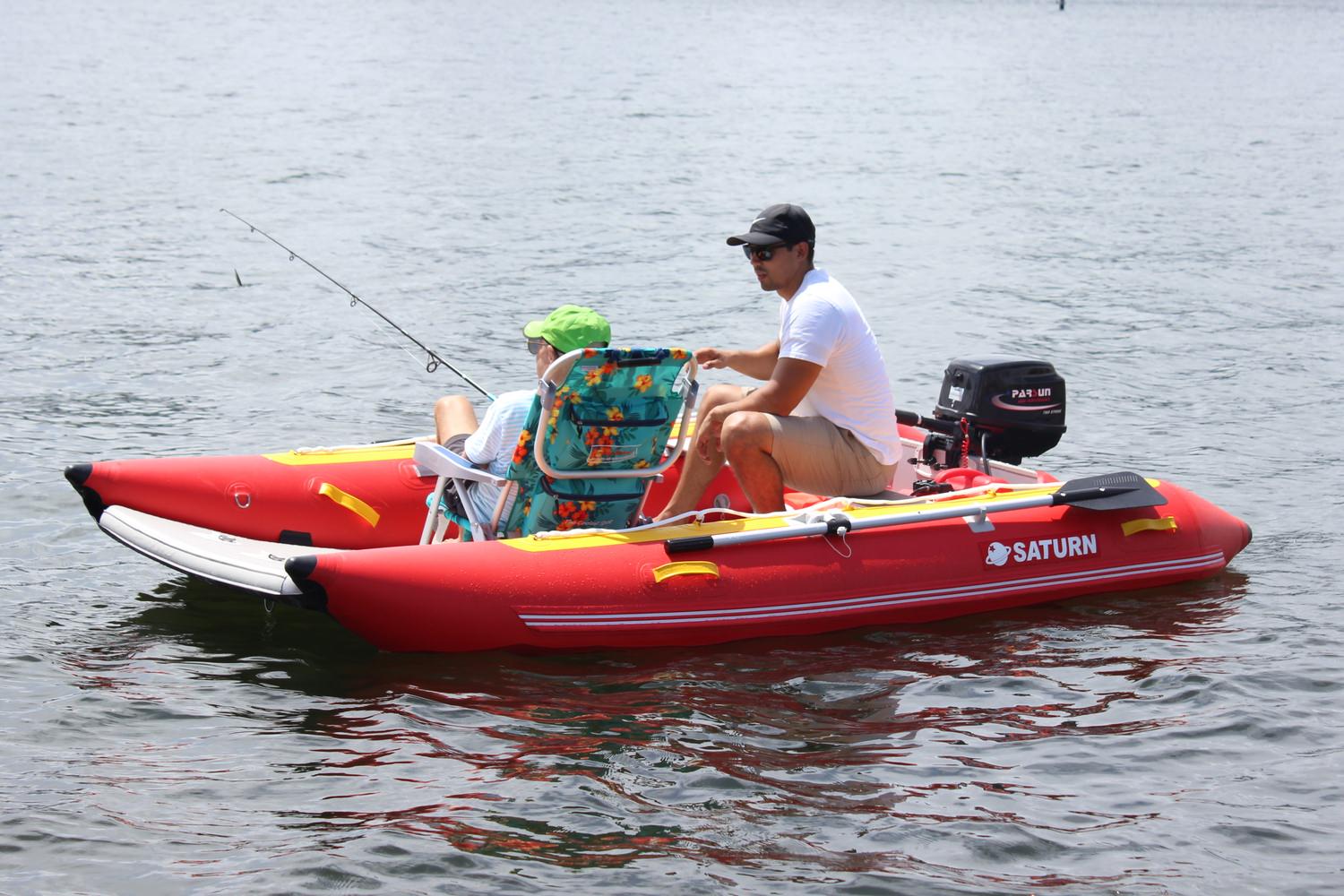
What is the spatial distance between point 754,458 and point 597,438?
756 mm

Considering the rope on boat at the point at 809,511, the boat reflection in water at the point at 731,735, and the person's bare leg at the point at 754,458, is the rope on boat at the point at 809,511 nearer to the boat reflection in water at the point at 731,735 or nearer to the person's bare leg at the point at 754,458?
the person's bare leg at the point at 754,458

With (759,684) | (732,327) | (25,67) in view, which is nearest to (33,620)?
(759,684)

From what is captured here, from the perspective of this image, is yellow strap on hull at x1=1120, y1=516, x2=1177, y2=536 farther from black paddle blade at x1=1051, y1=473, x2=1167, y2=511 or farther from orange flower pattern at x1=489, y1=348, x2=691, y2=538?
orange flower pattern at x1=489, y1=348, x2=691, y2=538

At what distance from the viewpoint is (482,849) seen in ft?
16.1

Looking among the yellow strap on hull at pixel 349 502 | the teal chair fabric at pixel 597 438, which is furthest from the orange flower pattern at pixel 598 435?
the yellow strap on hull at pixel 349 502

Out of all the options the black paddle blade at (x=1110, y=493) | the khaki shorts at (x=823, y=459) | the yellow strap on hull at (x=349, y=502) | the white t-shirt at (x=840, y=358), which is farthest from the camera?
the yellow strap on hull at (x=349, y=502)

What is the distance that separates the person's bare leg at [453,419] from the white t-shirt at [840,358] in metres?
1.44

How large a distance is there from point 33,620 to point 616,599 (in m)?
2.64

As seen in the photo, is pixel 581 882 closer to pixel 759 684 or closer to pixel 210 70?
pixel 759 684

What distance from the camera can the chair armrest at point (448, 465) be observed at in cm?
626

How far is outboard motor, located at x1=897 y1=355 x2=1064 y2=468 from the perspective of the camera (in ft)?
24.8

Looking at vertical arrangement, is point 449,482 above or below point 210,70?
below

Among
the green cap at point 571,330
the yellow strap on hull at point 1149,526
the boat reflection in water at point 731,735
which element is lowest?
the boat reflection in water at point 731,735

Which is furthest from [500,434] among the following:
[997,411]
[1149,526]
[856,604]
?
[1149,526]
